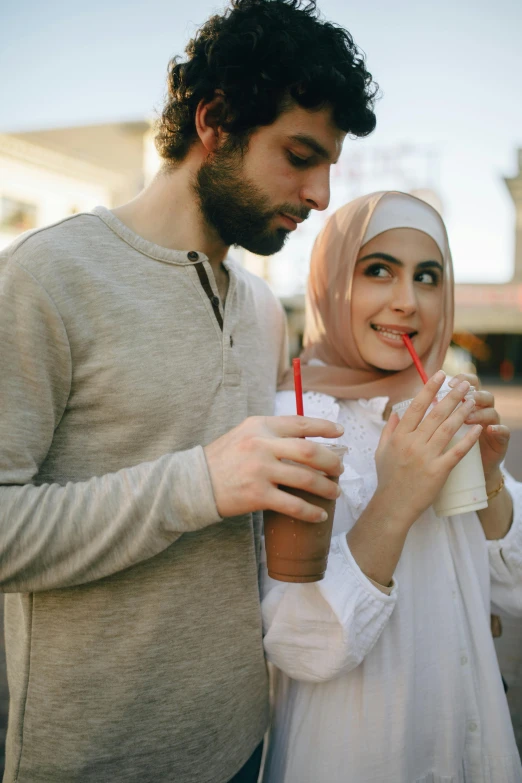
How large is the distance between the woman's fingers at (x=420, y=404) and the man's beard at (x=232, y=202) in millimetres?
639

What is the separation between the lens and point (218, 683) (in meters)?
1.46

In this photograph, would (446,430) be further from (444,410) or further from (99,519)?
(99,519)

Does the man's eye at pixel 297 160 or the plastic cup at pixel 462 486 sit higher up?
the man's eye at pixel 297 160

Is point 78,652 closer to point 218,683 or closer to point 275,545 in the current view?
point 218,683

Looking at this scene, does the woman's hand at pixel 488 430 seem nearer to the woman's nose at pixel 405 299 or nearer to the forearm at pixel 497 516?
the forearm at pixel 497 516

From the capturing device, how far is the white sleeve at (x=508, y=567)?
6.07 ft

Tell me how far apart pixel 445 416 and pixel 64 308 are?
38.4 inches

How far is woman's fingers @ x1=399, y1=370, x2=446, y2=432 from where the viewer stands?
1.47 m

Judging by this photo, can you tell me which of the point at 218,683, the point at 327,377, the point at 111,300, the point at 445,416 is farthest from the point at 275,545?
the point at 327,377

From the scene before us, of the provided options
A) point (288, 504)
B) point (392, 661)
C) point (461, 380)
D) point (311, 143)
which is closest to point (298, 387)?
point (288, 504)

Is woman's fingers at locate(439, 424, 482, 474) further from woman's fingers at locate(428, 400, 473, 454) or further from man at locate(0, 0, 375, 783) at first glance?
man at locate(0, 0, 375, 783)

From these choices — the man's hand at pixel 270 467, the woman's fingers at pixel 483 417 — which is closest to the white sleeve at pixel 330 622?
the man's hand at pixel 270 467

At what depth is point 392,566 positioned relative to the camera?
4.92 feet

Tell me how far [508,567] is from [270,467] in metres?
1.15
